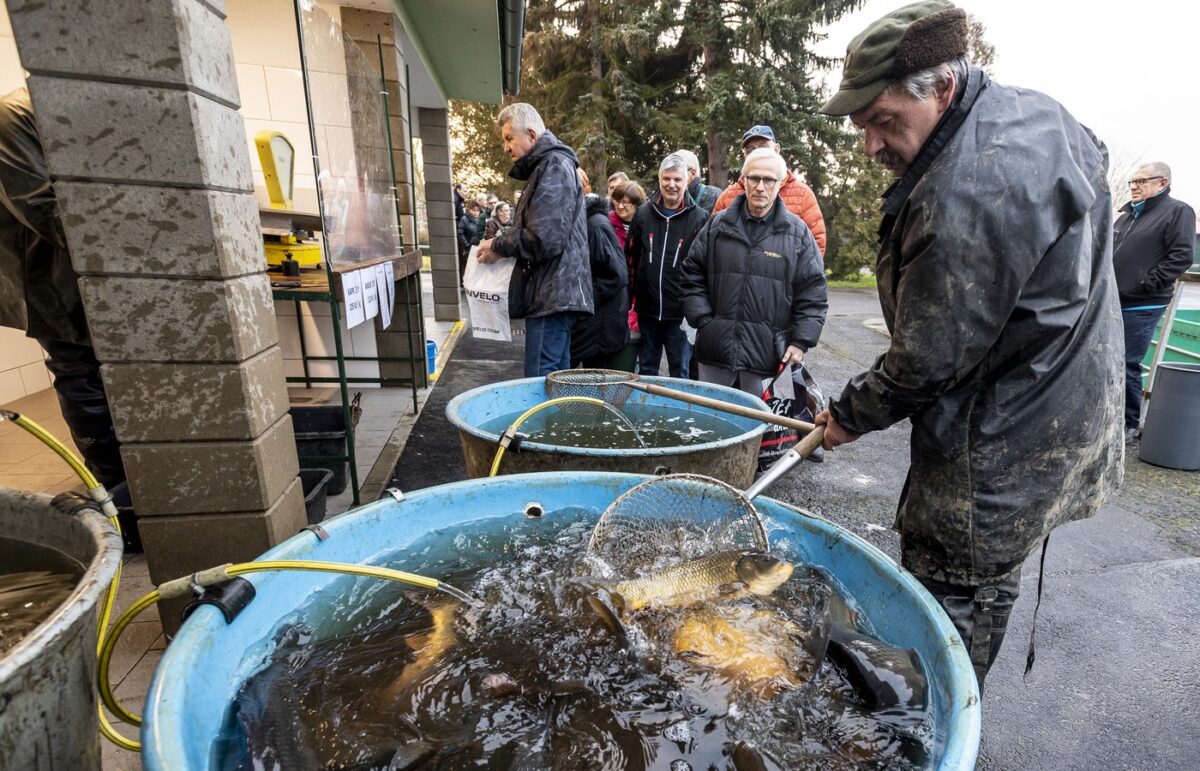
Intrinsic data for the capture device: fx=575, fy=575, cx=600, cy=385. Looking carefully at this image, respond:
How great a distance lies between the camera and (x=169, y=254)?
6.59 feet

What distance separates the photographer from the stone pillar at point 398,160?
5.55 meters

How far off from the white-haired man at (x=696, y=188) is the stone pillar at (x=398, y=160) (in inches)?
112

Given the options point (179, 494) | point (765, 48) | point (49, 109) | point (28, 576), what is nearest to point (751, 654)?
point (28, 576)

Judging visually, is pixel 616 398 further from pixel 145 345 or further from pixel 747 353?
pixel 145 345

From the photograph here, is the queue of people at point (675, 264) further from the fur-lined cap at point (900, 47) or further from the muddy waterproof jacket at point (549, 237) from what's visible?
the fur-lined cap at point (900, 47)

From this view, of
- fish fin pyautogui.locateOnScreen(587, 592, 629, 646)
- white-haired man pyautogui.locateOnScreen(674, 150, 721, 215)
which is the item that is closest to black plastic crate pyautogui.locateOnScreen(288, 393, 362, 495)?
fish fin pyautogui.locateOnScreen(587, 592, 629, 646)

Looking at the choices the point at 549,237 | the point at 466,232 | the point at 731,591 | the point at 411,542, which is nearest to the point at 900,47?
the point at 731,591

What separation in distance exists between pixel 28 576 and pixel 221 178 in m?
1.37

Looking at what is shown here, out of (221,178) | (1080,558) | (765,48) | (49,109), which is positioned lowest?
(1080,558)

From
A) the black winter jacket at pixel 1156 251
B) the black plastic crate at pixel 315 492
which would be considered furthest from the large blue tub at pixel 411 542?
the black winter jacket at pixel 1156 251

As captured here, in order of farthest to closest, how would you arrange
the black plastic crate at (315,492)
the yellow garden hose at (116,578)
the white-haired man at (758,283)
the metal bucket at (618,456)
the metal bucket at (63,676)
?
1. the white-haired man at (758,283)
2. the black plastic crate at (315,492)
3. the metal bucket at (618,456)
4. the yellow garden hose at (116,578)
5. the metal bucket at (63,676)

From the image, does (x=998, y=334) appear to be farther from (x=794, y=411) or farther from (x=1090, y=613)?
(x=794, y=411)

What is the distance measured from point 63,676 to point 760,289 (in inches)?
152

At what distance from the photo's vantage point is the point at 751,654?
5.42 feet
